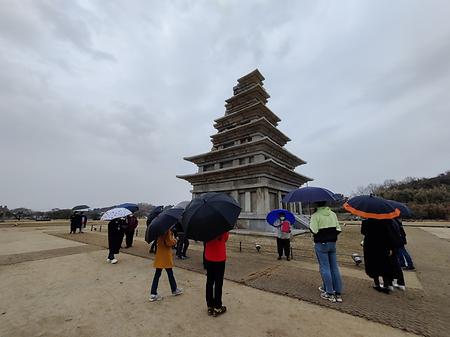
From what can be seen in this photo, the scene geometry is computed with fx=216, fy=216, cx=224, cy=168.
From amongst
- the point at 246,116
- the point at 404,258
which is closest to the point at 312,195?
the point at 404,258

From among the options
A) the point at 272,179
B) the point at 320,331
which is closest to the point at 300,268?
the point at 320,331

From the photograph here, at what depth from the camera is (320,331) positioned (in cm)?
338

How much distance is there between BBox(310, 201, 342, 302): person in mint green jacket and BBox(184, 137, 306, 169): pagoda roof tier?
14.7 meters

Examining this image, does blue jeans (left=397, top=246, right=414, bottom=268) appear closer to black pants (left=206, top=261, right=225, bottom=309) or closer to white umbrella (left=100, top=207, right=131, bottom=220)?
black pants (left=206, top=261, right=225, bottom=309)

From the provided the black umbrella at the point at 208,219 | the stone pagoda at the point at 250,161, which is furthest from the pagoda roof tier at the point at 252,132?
the black umbrella at the point at 208,219

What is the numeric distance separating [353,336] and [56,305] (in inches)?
215

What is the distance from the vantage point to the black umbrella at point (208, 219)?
3705 millimetres

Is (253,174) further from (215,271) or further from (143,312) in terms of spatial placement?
(143,312)

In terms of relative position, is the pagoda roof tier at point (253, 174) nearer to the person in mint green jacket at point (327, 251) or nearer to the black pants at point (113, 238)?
the black pants at point (113, 238)

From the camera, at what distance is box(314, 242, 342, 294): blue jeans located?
470 cm

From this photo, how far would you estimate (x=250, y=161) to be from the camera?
20.6m

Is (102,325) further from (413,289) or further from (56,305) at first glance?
(413,289)

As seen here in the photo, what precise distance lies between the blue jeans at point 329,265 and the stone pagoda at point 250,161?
42.6 feet

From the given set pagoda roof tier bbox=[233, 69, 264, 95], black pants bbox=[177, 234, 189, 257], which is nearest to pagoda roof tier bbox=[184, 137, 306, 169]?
pagoda roof tier bbox=[233, 69, 264, 95]
